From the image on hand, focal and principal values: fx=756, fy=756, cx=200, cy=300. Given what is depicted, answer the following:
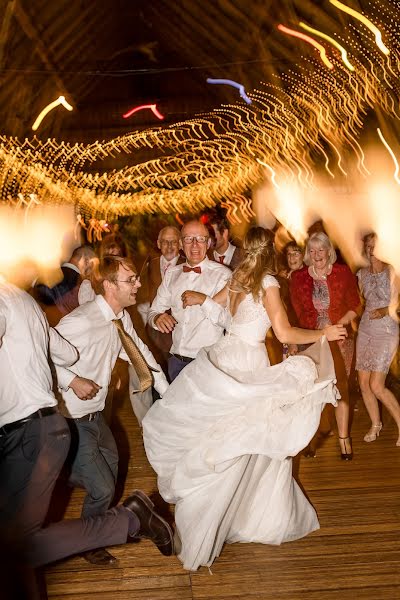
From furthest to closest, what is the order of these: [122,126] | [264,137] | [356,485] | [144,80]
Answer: [122,126], [144,80], [264,137], [356,485]

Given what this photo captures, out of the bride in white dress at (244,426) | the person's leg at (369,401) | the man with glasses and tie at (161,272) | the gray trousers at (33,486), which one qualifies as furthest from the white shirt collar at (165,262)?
the gray trousers at (33,486)

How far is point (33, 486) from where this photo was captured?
328cm

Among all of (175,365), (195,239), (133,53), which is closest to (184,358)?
(175,365)

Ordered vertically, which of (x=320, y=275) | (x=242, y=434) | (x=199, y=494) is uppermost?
(x=320, y=275)

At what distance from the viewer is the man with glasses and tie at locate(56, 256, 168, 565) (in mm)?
3998

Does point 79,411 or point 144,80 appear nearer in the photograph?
point 79,411

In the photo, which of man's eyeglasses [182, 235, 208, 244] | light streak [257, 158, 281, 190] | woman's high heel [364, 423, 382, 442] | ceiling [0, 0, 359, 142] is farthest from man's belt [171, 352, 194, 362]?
light streak [257, 158, 281, 190]

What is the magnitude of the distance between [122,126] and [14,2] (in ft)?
30.7

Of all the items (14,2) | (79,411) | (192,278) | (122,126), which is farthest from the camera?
(122,126)

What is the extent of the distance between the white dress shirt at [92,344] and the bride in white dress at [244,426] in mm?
477

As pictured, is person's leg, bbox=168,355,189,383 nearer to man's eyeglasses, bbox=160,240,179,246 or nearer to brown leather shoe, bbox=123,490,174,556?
man's eyeglasses, bbox=160,240,179,246

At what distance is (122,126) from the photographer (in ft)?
83.9

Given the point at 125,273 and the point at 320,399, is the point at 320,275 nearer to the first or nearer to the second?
the point at 320,399

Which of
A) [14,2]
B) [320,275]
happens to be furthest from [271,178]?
[320,275]
